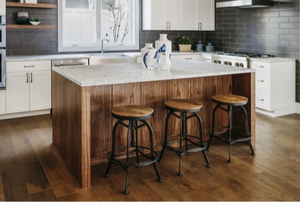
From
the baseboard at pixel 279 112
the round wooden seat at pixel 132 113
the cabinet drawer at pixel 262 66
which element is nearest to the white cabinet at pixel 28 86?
the round wooden seat at pixel 132 113

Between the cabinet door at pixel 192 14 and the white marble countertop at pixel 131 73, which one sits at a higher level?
the cabinet door at pixel 192 14

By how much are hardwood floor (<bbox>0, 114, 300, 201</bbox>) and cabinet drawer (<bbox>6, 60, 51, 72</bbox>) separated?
131 centimetres

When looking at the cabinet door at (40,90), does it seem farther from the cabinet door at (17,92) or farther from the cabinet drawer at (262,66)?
the cabinet drawer at (262,66)

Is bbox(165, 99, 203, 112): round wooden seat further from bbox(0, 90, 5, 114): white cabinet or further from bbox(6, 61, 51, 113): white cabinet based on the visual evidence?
bbox(0, 90, 5, 114): white cabinet

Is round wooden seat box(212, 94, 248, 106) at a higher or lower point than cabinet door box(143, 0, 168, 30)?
lower

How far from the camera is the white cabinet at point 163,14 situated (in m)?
5.99

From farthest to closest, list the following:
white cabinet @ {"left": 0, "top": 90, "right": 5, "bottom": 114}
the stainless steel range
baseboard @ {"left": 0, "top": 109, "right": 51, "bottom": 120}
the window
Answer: the window
the stainless steel range
baseboard @ {"left": 0, "top": 109, "right": 51, "bottom": 120}
white cabinet @ {"left": 0, "top": 90, "right": 5, "bottom": 114}

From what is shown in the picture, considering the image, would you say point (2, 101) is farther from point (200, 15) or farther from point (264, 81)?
point (200, 15)

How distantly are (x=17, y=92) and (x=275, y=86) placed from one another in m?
3.88

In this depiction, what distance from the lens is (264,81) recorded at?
4.92 metres

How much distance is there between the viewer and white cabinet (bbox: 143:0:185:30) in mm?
5992

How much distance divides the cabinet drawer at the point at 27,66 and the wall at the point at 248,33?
592mm

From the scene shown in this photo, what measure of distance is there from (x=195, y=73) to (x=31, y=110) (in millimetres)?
2931

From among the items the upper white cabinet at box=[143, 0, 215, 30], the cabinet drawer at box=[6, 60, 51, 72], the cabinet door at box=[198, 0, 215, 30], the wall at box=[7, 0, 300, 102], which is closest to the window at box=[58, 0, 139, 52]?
the wall at box=[7, 0, 300, 102]
